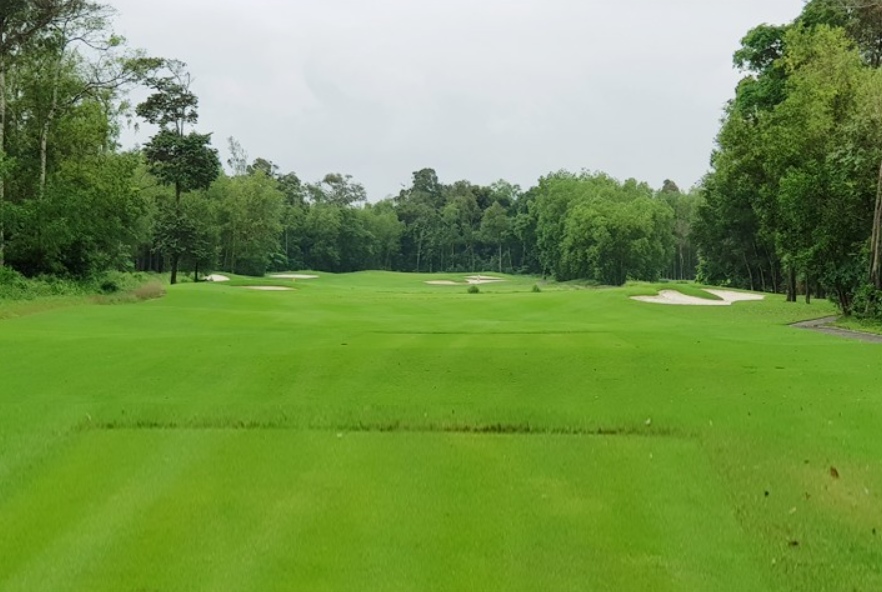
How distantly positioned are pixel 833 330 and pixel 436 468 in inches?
758

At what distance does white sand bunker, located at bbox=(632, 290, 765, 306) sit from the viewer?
1321 inches

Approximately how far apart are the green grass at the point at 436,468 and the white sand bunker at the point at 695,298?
851 inches

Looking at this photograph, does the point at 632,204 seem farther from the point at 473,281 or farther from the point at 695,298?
the point at 695,298

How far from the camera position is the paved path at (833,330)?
62.6ft

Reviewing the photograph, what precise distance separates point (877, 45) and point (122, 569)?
38.8m

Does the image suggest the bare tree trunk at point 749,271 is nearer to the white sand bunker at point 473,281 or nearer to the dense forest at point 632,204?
the dense forest at point 632,204

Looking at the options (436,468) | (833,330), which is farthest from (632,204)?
(436,468)

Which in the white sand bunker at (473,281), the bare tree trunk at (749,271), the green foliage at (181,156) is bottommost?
the white sand bunker at (473,281)

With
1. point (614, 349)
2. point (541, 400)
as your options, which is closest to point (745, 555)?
point (541, 400)

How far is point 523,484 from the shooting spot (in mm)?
6430

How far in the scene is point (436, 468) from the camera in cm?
676

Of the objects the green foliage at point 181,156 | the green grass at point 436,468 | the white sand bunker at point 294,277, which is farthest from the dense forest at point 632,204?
the green grass at point 436,468

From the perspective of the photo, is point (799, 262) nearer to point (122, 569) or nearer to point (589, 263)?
point (122, 569)

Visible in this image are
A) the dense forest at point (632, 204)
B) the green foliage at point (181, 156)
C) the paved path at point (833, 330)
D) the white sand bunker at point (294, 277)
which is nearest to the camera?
the paved path at point (833, 330)
